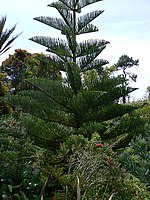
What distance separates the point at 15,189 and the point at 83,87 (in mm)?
2815

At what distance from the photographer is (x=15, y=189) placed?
4.47m

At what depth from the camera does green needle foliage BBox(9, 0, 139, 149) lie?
646 cm

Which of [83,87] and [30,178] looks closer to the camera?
[30,178]

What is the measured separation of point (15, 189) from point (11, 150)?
60 cm

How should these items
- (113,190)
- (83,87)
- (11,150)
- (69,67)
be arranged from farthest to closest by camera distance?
(83,87) → (69,67) → (11,150) → (113,190)

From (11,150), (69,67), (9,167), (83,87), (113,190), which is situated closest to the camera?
(113,190)

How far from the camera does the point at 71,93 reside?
6879 mm

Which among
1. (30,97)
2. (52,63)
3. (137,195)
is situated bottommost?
(137,195)

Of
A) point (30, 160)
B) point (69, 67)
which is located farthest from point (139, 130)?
point (30, 160)

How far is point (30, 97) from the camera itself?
682 cm

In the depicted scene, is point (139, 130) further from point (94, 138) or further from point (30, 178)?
point (30, 178)

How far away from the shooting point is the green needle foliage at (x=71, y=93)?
6457 millimetres

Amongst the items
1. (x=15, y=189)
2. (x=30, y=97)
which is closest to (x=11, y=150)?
(x=15, y=189)

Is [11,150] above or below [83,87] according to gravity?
below
